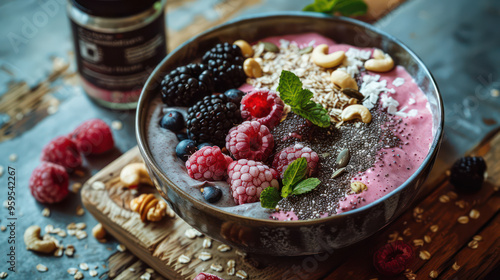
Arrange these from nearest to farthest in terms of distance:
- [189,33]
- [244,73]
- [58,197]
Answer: [244,73] → [58,197] → [189,33]

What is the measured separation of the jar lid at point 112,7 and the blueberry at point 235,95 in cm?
59

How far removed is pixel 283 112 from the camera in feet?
5.20

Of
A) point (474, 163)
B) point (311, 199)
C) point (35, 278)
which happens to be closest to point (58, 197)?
point (35, 278)

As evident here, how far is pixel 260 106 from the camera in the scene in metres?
1.57

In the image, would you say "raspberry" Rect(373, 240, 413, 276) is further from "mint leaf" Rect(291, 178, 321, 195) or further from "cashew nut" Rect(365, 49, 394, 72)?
"cashew nut" Rect(365, 49, 394, 72)

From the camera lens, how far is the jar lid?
1897 millimetres

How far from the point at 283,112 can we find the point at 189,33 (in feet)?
3.38

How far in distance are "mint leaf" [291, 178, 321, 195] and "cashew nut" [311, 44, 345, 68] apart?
474 mm

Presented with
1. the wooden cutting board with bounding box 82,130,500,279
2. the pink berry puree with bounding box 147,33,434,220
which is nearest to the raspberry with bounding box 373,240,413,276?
the wooden cutting board with bounding box 82,130,500,279

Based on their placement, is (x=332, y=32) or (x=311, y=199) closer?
(x=311, y=199)

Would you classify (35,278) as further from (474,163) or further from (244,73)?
(474,163)

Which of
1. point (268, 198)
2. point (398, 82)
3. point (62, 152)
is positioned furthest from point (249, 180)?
point (62, 152)

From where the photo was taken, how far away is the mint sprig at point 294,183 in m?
1.35

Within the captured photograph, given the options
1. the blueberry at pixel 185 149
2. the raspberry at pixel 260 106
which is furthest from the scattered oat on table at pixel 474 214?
the blueberry at pixel 185 149
